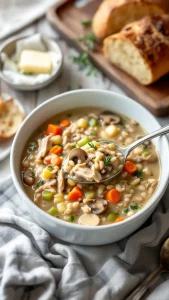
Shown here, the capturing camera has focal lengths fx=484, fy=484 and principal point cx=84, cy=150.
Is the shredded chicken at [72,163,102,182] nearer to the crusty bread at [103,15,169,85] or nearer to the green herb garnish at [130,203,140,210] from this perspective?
the green herb garnish at [130,203,140,210]

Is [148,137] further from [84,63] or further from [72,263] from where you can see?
[84,63]

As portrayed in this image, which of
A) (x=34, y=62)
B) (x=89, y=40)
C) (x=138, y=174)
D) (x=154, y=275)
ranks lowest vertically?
(x=154, y=275)

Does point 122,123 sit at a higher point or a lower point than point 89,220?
lower

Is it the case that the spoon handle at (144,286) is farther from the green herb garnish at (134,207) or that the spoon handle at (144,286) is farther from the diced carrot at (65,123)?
the diced carrot at (65,123)

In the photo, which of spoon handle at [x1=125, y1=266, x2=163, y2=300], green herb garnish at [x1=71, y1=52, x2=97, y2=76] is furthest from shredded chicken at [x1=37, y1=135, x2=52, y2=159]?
spoon handle at [x1=125, y1=266, x2=163, y2=300]

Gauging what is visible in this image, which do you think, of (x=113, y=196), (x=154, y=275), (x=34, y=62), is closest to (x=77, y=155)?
(x=113, y=196)

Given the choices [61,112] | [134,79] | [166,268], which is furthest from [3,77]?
[166,268]
